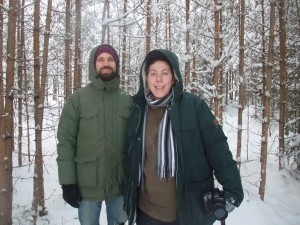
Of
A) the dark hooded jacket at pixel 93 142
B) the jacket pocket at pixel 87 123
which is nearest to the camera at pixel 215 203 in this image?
the dark hooded jacket at pixel 93 142

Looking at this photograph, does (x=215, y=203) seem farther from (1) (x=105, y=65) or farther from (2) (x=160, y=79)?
(1) (x=105, y=65)

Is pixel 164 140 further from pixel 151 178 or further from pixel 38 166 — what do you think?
pixel 38 166

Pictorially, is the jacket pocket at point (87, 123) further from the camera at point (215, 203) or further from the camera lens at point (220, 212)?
the camera lens at point (220, 212)

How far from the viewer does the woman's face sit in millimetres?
2674

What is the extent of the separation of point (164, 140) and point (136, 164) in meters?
0.33

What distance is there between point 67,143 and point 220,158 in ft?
4.68

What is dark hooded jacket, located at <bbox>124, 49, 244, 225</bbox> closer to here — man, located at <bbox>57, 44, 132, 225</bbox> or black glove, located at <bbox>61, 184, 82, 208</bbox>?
man, located at <bbox>57, 44, 132, 225</bbox>

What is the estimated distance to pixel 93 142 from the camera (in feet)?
10.1

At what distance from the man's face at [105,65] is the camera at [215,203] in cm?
151

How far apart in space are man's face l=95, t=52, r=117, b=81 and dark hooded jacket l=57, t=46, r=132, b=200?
0.34 ft

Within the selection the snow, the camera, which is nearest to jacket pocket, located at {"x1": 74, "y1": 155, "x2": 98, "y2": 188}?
the camera

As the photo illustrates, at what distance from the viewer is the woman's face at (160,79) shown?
8.77ft

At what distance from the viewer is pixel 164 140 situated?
102 inches

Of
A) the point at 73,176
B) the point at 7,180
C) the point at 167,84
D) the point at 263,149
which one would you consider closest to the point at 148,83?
the point at 167,84
